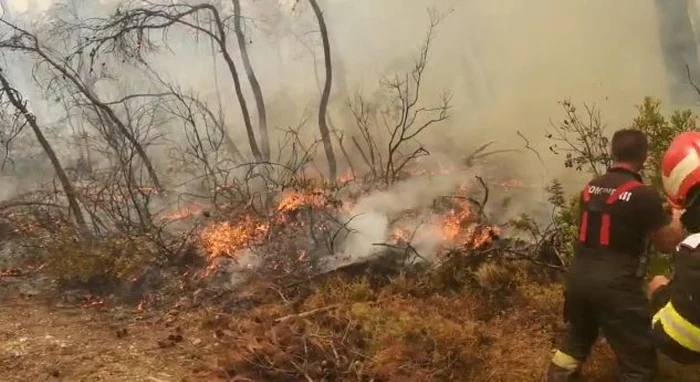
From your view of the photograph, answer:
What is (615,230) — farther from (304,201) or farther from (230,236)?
(230,236)

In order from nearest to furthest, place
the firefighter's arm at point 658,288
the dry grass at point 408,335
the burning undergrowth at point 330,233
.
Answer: the firefighter's arm at point 658,288 < the dry grass at point 408,335 < the burning undergrowth at point 330,233

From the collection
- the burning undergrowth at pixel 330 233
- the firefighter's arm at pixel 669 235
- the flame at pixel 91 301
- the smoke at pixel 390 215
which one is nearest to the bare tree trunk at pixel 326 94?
the smoke at pixel 390 215

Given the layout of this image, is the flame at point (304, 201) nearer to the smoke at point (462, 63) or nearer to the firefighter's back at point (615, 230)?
the smoke at point (462, 63)

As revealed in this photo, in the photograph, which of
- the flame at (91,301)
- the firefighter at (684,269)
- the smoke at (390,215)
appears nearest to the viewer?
the firefighter at (684,269)

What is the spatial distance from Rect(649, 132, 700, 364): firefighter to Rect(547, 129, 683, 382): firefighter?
1.33ft

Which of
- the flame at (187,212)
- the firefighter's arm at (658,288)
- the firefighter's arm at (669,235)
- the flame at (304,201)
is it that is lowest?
the firefighter's arm at (658,288)

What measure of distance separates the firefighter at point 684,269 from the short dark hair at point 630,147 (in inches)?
21.8

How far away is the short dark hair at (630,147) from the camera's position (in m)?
3.66

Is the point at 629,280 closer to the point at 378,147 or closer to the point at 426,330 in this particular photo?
the point at 426,330

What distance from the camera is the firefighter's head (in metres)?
3.66

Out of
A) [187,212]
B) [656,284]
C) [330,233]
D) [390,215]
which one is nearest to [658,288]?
[656,284]

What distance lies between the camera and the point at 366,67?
19.0 metres

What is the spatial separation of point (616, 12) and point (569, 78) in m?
1.75

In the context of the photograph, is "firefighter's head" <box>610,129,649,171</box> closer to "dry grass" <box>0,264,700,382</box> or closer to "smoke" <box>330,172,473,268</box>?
"dry grass" <box>0,264,700,382</box>
